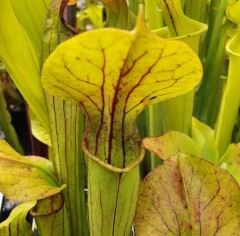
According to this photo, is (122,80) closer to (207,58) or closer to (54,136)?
(54,136)

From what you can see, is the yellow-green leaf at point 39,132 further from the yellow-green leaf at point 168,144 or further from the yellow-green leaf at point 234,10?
Answer: the yellow-green leaf at point 234,10

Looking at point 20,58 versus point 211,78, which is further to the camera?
point 211,78

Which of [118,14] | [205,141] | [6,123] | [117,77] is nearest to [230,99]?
[205,141]

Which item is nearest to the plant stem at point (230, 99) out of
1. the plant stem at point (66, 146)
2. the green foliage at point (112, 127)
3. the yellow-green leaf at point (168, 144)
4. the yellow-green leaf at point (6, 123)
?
the green foliage at point (112, 127)

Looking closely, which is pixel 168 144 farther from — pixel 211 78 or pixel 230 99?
pixel 211 78

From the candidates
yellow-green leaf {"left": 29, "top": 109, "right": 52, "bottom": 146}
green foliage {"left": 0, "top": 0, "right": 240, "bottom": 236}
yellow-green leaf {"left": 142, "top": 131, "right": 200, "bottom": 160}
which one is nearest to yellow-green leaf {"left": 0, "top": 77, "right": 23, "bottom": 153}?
yellow-green leaf {"left": 29, "top": 109, "right": 52, "bottom": 146}

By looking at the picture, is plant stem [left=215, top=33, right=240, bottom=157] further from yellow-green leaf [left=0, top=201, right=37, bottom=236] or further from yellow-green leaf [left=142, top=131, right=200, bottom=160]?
yellow-green leaf [left=0, top=201, right=37, bottom=236]

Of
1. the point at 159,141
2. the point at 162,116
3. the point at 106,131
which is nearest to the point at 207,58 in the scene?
the point at 162,116
